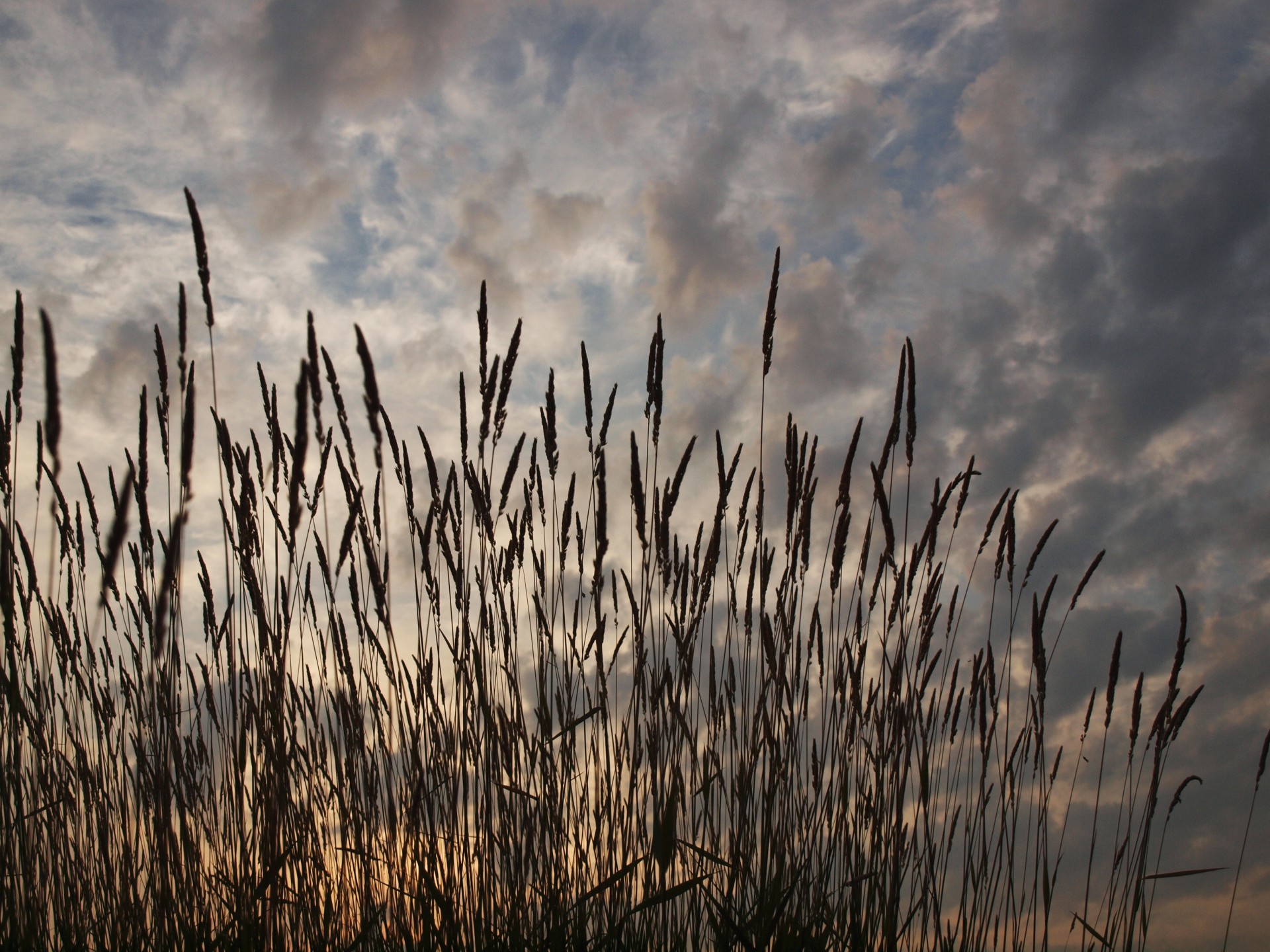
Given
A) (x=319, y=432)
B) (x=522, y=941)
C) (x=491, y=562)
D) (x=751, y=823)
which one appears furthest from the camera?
(x=491, y=562)

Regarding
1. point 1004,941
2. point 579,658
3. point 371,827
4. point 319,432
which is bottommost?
point 1004,941

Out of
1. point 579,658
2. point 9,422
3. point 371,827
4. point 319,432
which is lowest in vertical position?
point 371,827

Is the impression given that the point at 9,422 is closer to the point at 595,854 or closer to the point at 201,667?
the point at 201,667

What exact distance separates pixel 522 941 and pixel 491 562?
0.93 meters

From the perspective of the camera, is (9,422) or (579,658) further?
(579,658)

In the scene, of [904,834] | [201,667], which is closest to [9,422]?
[201,667]

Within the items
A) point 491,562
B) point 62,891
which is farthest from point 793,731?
point 62,891

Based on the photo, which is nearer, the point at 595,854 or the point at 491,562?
the point at 595,854

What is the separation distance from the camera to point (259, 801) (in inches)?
85.7

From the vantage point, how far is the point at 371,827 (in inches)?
88.8

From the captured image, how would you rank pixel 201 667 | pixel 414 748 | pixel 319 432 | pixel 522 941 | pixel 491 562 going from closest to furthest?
pixel 319 432 → pixel 522 941 → pixel 414 748 → pixel 491 562 → pixel 201 667

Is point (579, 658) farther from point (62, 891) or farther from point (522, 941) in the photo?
point (62, 891)

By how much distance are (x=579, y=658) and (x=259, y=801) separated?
87cm

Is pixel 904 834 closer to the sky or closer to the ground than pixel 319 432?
closer to the ground
